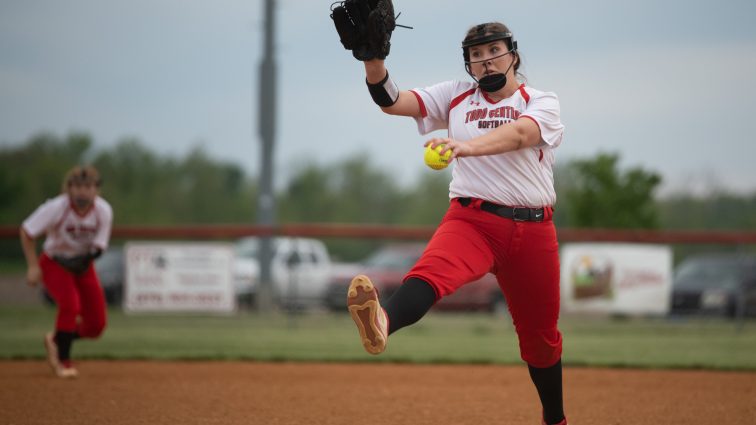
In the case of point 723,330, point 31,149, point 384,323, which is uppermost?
point 31,149

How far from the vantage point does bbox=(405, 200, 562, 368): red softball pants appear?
4.81m

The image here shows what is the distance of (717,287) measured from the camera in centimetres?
1653

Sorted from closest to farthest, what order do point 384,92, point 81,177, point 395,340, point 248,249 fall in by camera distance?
point 384,92
point 81,177
point 395,340
point 248,249

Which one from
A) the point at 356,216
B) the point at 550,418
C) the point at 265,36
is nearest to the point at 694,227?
the point at 356,216

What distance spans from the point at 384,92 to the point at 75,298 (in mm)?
4713

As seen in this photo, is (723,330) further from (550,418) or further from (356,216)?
(356,216)

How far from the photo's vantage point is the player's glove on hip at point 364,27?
4863mm

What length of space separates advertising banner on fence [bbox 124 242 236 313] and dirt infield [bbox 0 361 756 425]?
4.51 meters

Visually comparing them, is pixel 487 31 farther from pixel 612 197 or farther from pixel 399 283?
pixel 612 197

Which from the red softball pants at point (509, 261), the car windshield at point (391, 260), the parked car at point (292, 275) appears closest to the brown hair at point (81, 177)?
the red softball pants at point (509, 261)

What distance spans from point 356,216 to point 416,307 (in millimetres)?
42618

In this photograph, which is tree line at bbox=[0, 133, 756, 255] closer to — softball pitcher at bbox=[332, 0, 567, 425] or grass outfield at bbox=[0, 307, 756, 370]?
grass outfield at bbox=[0, 307, 756, 370]

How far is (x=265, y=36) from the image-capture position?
21969 mm

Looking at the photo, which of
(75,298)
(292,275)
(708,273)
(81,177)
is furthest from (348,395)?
(708,273)
